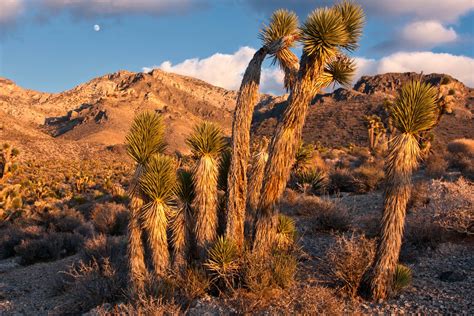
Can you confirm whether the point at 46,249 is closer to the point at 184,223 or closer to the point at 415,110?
the point at 184,223

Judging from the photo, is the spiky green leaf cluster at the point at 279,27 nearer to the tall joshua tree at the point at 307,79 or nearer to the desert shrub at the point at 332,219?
the tall joshua tree at the point at 307,79

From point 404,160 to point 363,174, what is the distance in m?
11.2

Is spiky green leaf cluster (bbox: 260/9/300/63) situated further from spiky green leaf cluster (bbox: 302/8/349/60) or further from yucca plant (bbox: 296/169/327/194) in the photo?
yucca plant (bbox: 296/169/327/194)

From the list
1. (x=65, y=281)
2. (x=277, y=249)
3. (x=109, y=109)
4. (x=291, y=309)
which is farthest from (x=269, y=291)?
(x=109, y=109)

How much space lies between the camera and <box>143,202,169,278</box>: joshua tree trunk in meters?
8.36

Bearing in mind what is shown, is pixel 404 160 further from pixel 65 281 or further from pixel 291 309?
pixel 65 281

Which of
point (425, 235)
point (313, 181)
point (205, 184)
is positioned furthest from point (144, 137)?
point (313, 181)

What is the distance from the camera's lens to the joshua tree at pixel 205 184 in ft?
27.1

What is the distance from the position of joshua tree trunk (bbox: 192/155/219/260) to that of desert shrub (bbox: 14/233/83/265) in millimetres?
6897

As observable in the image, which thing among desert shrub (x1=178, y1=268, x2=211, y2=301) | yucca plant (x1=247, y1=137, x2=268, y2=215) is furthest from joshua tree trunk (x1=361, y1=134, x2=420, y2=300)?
desert shrub (x1=178, y1=268, x2=211, y2=301)

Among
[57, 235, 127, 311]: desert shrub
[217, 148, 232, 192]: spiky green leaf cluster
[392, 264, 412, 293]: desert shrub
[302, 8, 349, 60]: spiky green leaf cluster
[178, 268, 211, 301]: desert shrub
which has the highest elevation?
[302, 8, 349, 60]: spiky green leaf cluster

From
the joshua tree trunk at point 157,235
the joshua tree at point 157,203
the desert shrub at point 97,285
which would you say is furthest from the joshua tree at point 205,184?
the desert shrub at point 97,285

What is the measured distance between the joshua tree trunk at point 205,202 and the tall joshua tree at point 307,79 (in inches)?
35.5

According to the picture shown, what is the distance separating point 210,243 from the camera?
27.2 feet
